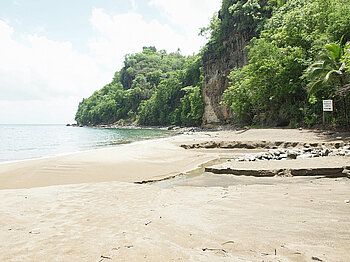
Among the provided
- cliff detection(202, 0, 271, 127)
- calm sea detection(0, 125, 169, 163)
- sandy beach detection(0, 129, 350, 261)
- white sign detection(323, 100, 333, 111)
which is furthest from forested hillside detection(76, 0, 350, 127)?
calm sea detection(0, 125, 169, 163)

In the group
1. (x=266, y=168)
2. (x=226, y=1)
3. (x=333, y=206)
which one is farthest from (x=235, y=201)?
(x=226, y=1)

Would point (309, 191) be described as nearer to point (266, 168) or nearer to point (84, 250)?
point (266, 168)

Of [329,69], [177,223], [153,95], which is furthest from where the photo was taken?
[153,95]

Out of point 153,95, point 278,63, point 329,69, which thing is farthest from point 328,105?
point 153,95

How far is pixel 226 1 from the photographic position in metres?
44.0

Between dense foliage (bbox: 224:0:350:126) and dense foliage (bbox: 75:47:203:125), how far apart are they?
27165 millimetres

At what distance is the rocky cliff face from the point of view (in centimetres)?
4025

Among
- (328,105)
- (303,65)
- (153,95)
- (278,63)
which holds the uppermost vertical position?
(153,95)

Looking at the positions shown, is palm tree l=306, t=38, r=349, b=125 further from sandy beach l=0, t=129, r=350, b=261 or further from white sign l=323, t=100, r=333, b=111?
sandy beach l=0, t=129, r=350, b=261

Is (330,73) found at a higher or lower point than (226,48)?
lower

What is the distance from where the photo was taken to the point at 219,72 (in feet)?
149

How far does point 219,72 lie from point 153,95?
39634mm

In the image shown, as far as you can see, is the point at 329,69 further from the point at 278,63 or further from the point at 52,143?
the point at 52,143

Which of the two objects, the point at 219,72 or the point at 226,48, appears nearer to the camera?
the point at 226,48
